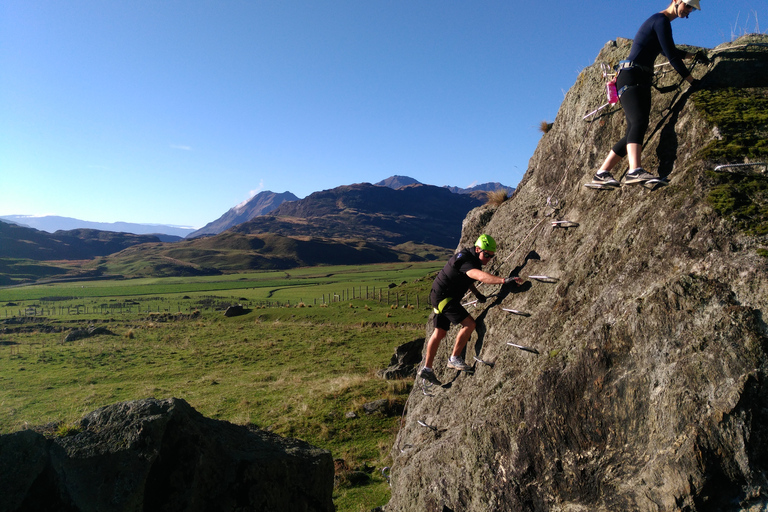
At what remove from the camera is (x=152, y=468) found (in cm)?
593

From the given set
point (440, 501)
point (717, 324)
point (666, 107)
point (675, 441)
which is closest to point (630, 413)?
point (675, 441)

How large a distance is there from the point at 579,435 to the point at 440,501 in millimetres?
2932

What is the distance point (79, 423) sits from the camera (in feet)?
20.9

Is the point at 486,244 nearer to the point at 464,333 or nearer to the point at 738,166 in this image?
the point at 464,333

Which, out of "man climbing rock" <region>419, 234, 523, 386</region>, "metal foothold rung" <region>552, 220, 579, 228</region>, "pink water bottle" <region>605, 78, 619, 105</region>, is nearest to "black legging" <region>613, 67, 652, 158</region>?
"pink water bottle" <region>605, 78, 619, 105</region>

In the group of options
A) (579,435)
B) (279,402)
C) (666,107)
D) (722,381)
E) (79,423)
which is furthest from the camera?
(279,402)

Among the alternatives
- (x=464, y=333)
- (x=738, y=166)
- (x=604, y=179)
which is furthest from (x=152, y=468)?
(x=738, y=166)

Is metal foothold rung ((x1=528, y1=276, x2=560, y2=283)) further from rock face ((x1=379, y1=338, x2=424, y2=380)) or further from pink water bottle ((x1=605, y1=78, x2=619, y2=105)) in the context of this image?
rock face ((x1=379, y1=338, x2=424, y2=380))

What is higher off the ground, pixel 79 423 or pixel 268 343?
pixel 79 423

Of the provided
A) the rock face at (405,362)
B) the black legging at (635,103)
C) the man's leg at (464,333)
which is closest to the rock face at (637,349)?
the man's leg at (464,333)

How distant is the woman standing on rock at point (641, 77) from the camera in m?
6.56

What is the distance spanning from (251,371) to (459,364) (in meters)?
24.1

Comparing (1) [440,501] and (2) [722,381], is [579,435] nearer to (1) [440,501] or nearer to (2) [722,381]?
(2) [722,381]

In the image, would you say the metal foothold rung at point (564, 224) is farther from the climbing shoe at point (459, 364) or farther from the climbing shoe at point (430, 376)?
the climbing shoe at point (430, 376)
